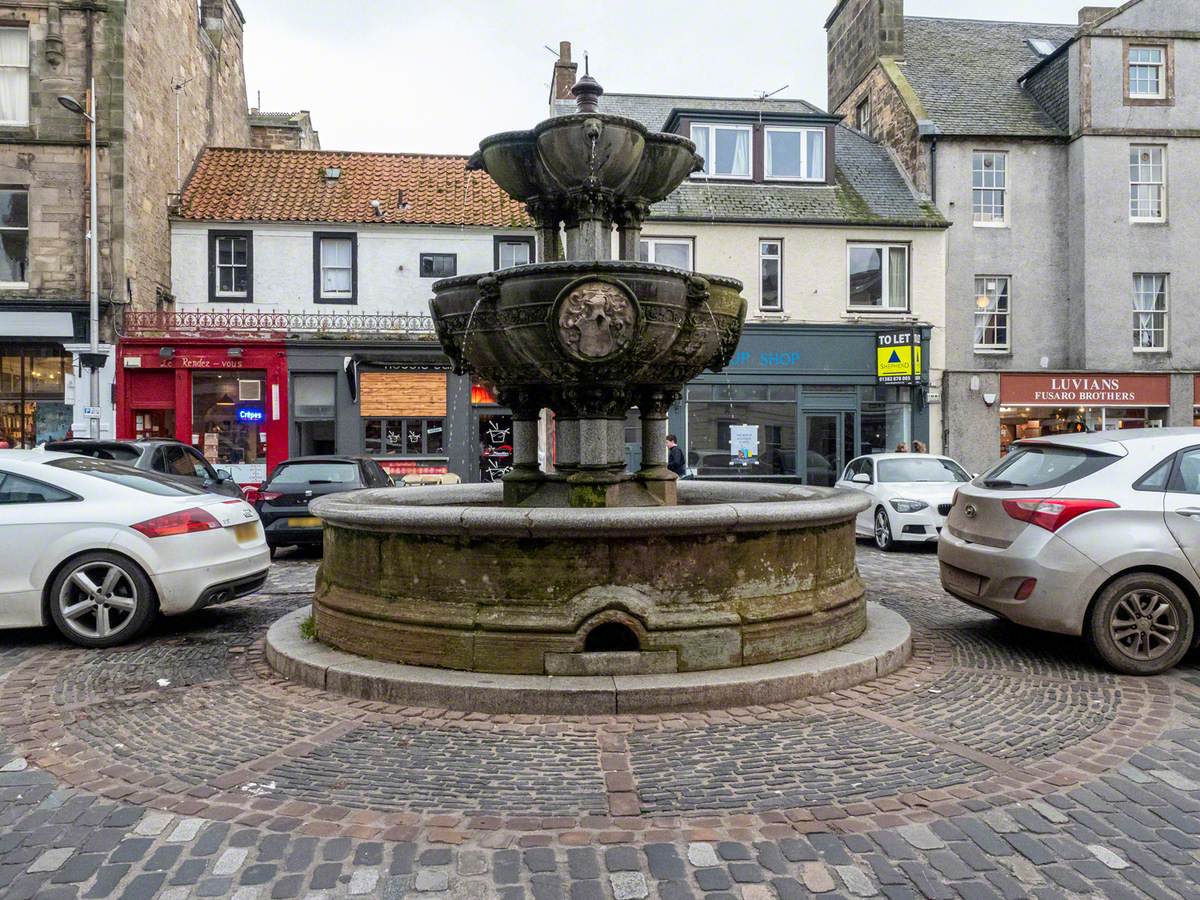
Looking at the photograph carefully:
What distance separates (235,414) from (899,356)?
18047 mm

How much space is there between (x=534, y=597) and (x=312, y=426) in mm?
19383

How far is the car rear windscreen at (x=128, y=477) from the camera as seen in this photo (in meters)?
7.07

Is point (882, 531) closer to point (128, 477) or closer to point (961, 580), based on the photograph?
point (961, 580)

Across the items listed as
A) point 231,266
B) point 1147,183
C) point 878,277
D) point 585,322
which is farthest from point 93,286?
point 1147,183

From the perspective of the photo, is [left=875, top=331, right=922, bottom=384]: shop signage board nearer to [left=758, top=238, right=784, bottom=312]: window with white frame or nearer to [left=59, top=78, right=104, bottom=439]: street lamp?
[left=758, top=238, right=784, bottom=312]: window with white frame

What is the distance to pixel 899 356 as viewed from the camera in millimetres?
22266

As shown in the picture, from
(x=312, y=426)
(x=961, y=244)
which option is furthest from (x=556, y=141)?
(x=961, y=244)

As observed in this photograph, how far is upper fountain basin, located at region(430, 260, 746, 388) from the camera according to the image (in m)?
5.98

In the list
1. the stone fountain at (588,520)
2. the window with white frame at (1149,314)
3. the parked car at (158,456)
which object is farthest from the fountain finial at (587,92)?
the window with white frame at (1149,314)

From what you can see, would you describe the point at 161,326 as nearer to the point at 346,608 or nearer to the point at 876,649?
the point at 346,608

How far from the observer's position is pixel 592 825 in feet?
11.4

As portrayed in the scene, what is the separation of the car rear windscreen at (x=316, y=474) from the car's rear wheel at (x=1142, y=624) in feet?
33.4

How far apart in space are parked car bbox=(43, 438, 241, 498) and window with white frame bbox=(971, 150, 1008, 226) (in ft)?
68.2

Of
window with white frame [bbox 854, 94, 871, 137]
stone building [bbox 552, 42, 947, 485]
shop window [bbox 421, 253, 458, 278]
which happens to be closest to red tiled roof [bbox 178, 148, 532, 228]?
shop window [bbox 421, 253, 458, 278]
